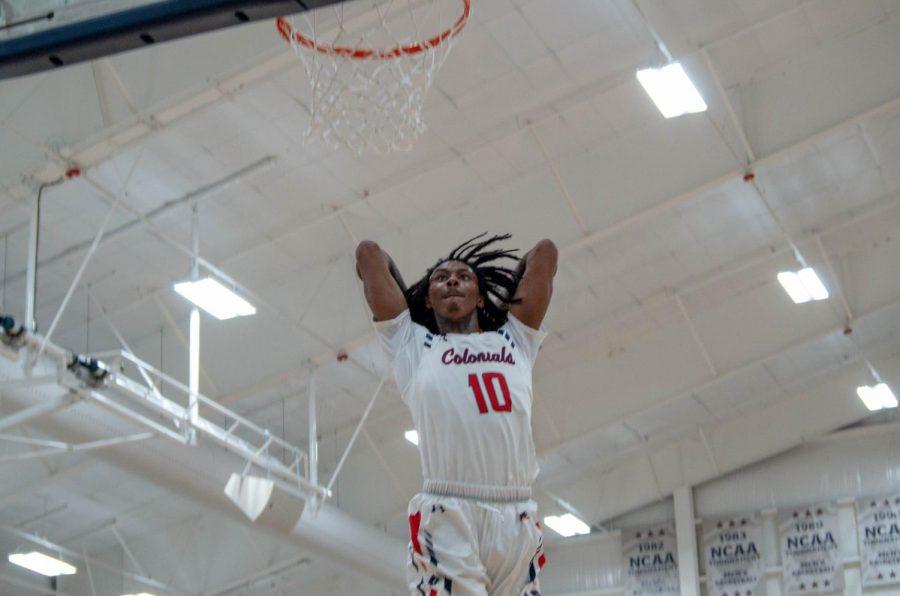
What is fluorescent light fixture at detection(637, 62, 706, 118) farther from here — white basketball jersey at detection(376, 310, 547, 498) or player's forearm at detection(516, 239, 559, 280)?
white basketball jersey at detection(376, 310, 547, 498)

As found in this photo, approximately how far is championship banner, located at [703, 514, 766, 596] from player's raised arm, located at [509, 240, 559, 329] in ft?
64.7

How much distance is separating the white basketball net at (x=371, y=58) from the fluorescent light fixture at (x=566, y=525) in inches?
476

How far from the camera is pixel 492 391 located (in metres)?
5.85

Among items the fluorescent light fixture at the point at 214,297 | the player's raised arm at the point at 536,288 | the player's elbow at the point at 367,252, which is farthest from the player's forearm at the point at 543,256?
the fluorescent light fixture at the point at 214,297

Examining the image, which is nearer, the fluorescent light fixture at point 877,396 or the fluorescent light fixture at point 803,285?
the fluorescent light fixture at point 803,285

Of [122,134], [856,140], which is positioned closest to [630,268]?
[856,140]

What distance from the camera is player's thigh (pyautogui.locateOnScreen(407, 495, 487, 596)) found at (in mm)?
5562

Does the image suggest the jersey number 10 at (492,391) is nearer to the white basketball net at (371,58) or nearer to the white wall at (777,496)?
the white basketball net at (371,58)

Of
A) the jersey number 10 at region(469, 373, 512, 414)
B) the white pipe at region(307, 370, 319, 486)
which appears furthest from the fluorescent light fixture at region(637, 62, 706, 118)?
the jersey number 10 at region(469, 373, 512, 414)

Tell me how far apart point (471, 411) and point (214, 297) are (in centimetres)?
1176

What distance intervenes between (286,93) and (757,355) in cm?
1057

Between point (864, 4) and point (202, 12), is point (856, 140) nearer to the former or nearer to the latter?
point (864, 4)

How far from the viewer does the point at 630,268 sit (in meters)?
20.8

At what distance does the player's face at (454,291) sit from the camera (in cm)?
612
